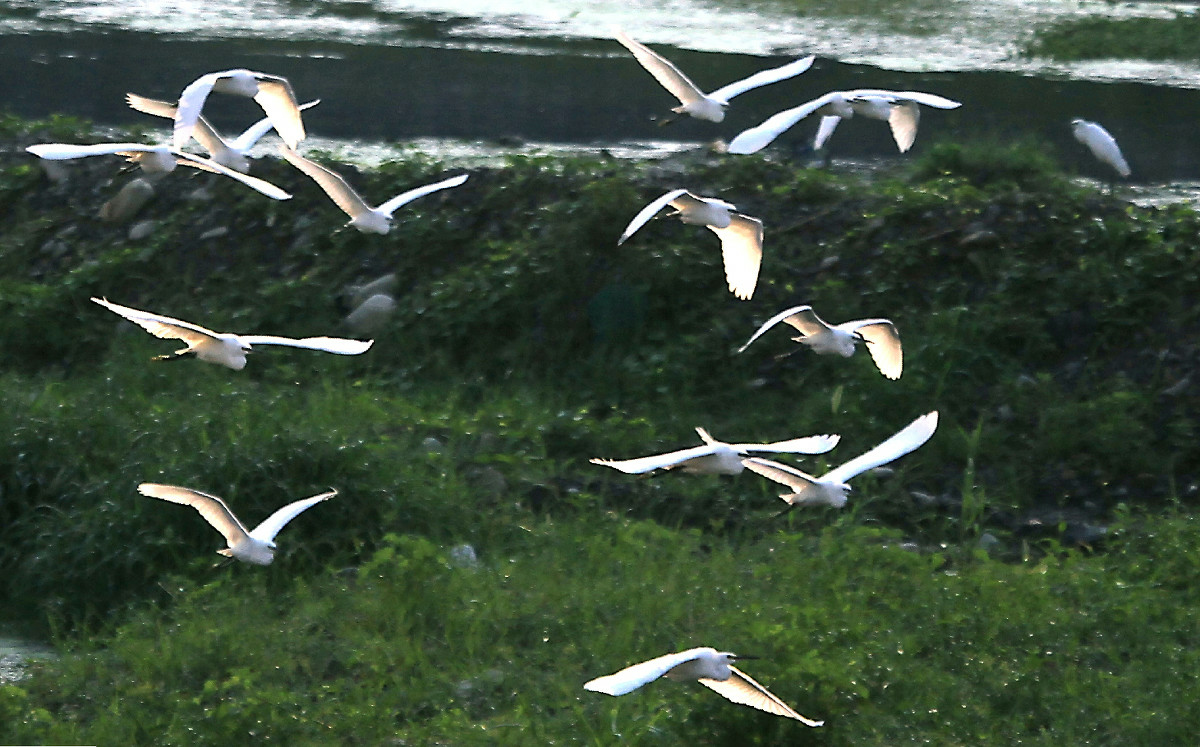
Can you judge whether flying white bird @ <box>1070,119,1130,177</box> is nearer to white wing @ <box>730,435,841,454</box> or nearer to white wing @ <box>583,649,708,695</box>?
white wing @ <box>730,435,841,454</box>

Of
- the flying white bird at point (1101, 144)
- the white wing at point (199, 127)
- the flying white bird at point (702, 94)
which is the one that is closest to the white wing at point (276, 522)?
the white wing at point (199, 127)

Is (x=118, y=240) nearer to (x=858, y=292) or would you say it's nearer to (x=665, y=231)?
(x=665, y=231)

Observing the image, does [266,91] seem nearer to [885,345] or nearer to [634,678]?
[885,345]

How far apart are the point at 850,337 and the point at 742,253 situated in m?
0.63

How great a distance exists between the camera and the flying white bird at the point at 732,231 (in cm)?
591

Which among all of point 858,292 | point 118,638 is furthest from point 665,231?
point 118,638

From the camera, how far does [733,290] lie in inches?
247

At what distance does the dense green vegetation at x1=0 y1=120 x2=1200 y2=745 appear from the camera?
484 centimetres

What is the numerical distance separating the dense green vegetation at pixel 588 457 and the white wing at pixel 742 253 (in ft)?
2.05

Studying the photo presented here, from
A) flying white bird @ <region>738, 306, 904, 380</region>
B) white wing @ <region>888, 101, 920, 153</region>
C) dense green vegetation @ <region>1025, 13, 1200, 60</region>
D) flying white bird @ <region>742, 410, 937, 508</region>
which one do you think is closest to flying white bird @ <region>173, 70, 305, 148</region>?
flying white bird @ <region>738, 306, 904, 380</region>

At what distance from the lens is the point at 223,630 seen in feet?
16.6

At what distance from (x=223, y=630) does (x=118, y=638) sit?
35 cm

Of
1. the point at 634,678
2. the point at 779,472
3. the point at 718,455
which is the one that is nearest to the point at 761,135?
the point at 718,455

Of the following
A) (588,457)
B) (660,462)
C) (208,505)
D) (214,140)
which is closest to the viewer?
(660,462)
